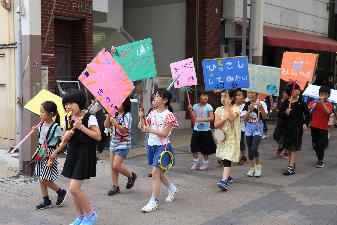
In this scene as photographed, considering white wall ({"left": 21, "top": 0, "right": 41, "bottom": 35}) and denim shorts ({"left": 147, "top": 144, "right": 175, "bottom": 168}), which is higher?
white wall ({"left": 21, "top": 0, "right": 41, "bottom": 35})

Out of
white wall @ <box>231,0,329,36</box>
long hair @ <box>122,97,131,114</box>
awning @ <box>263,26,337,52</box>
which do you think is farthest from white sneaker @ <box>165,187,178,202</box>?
white wall @ <box>231,0,329,36</box>

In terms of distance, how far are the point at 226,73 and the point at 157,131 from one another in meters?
1.87

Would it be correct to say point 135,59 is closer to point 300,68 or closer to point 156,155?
point 156,155

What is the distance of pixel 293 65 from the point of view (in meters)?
7.99

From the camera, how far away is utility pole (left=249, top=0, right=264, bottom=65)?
12.8 metres

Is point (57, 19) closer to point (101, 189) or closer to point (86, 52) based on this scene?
point (86, 52)

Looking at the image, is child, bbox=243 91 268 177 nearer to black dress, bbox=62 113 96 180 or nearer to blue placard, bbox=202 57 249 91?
blue placard, bbox=202 57 249 91

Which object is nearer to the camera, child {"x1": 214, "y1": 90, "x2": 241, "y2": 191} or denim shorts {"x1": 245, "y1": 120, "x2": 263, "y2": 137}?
child {"x1": 214, "y1": 90, "x2": 241, "y2": 191}

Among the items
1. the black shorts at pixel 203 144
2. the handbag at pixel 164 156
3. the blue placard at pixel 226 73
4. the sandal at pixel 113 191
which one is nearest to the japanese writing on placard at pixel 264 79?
the blue placard at pixel 226 73

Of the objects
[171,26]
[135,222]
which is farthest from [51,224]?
[171,26]

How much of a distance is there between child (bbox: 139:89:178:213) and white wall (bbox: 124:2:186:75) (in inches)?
339

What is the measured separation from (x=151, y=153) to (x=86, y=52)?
4.72 metres

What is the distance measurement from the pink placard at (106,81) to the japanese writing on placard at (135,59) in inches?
23.9

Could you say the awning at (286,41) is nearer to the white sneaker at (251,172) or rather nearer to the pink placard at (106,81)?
the white sneaker at (251,172)
